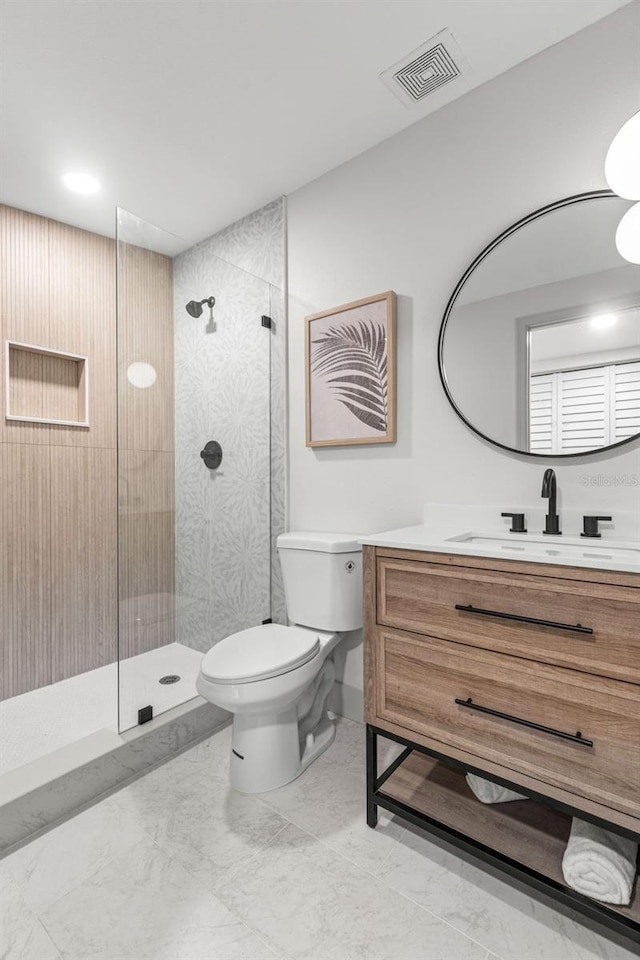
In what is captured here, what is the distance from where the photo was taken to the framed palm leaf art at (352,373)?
1.85m

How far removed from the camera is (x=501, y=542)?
56.2 inches

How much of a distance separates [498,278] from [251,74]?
3.56ft

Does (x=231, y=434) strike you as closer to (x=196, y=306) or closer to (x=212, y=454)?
(x=212, y=454)

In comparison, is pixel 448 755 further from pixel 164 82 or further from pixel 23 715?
pixel 164 82

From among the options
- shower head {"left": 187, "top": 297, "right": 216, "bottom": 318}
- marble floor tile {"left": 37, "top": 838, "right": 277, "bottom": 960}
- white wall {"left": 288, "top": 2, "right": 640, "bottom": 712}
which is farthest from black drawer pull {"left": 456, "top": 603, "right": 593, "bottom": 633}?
shower head {"left": 187, "top": 297, "right": 216, "bottom": 318}

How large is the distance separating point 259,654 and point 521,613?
0.91m

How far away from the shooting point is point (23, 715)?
204 cm

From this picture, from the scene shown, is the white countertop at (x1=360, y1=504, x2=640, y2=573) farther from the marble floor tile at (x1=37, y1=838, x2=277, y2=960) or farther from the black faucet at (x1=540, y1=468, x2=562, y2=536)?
the marble floor tile at (x1=37, y1=838, x2=277, y2=960)

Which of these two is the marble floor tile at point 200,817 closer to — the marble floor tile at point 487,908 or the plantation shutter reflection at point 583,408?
the marble floor tile at point 487,908

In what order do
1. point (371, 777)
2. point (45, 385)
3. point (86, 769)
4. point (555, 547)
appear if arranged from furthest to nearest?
point (45, 385)
point (86, 769)
point (371, 777)
point (555, 547)

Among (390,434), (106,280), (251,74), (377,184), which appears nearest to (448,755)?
(390,434)

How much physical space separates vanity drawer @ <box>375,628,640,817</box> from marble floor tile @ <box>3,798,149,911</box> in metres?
0.87

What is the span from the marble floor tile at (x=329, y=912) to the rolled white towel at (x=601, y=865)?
281 millimetres

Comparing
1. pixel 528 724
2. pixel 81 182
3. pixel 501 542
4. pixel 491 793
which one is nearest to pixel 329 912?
pixel 491 793
